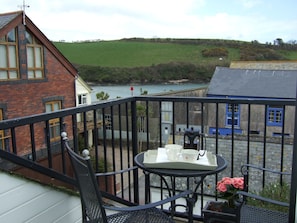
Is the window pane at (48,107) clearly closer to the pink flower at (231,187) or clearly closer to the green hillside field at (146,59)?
the green hillside field at (146,59)

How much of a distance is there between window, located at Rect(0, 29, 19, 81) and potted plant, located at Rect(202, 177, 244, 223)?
10749mm

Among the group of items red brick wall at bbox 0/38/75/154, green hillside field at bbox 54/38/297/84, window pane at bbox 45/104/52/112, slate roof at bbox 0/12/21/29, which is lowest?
window pane at bbox 45/104/52/112

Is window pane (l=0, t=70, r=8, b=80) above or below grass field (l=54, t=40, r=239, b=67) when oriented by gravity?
below

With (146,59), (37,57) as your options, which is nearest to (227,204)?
(146,59)

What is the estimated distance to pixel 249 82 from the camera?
1625cm

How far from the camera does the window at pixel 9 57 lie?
10820 mm

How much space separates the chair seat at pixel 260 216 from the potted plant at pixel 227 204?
76 mm

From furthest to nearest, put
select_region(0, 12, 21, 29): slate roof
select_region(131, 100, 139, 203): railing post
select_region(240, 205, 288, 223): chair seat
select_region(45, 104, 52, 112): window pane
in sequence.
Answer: select_region(45, 104, 52, 112): window pane → select_region(0, 12, 21, 29): slate roof → select_region(131, 100, 139, 203): railing post → select_region(240, 205, 288, 223): chair seat

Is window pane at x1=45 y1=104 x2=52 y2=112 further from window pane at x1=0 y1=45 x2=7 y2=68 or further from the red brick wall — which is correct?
window pane at x1=0 y1=45 x2=7 y2=68

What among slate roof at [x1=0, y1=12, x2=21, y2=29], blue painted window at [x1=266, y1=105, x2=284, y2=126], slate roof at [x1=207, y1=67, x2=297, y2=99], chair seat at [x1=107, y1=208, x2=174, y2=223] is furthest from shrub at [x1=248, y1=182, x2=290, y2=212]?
slate roof at [x1=207, y1=67, x2=297, y2=99]

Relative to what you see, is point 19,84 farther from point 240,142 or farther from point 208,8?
point 208,8

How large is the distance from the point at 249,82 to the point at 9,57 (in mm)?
11887

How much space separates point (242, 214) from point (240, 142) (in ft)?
15.1

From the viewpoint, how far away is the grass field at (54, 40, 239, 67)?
649 cm
